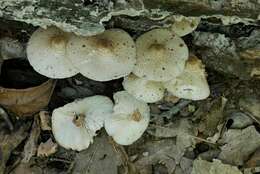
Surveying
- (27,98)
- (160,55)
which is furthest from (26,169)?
(160,55)

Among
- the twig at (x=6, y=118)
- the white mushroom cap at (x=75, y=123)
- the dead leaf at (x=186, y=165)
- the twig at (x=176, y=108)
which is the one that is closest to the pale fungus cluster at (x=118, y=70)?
the white mushroom cap at (x=75, y=123)

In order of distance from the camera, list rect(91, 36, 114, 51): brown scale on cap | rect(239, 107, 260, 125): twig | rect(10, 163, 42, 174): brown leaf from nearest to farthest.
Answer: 1. rect(91, 36, 114, 51): brown scale on cap
2. rect(10, 163, 42, 174): brown leaf
3. rect(239, 107, 260, 125): twig

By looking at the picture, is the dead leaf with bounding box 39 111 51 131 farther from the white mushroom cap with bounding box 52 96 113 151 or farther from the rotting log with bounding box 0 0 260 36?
the rotting log with bounding box 0 0 260 36

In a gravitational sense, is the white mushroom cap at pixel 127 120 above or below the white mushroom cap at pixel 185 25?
below

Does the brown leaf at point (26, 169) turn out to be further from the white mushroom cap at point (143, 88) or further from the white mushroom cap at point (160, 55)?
the white mushroom cap at point (160, 55)

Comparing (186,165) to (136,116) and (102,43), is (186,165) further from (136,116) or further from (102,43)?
(102,43)

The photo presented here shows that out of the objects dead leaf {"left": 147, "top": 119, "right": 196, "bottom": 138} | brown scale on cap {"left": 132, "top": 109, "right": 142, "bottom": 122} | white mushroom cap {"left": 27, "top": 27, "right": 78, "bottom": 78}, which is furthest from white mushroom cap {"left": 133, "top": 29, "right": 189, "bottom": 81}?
dead leaf {"left": 147, "top": 119, "right": 196, "bottom": 138}

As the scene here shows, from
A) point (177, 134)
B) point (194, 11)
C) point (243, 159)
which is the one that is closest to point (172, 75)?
point (194, 11)
